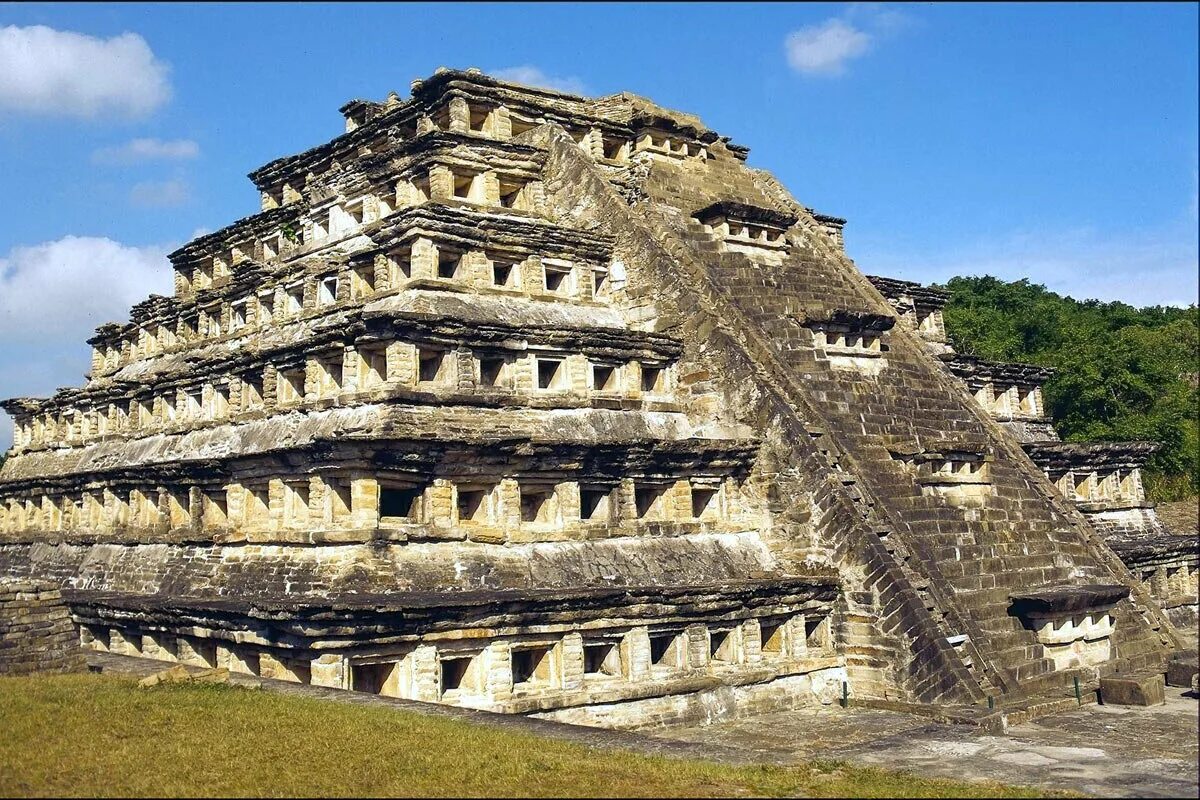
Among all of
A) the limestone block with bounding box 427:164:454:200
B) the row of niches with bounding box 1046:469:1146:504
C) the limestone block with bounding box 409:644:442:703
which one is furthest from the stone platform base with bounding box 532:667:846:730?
the row of niches with bounding box 1046:469:1146:504

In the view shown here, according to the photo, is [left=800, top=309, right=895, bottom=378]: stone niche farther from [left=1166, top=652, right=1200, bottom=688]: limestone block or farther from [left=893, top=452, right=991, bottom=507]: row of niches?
[left=1166, top=652, right=1200, bottom=688]: limestone block

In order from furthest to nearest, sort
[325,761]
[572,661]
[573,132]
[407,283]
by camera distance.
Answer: [573,132]
[407,283]
[572,661]
[325,761]

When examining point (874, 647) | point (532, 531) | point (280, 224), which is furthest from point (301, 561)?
point (280, 224)

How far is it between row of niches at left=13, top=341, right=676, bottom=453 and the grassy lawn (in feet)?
26.4

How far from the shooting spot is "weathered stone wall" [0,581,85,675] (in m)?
18.6

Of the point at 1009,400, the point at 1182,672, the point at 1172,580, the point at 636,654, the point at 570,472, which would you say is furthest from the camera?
the point at 1009,400

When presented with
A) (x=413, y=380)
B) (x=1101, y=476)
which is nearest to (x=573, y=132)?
(x=413, y=380)

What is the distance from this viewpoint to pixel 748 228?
2819cm

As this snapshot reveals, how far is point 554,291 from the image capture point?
25969mm

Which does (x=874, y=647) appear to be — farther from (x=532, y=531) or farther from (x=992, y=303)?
(x=992, y=303)

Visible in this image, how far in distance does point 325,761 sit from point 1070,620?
A: 1639cm

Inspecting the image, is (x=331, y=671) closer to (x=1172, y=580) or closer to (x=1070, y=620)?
(x=1070, y=620)

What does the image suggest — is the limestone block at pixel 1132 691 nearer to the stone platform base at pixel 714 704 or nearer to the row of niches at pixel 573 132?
the stone platform base at pixel 714 704

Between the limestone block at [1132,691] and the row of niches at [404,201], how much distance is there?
16.7 metres
